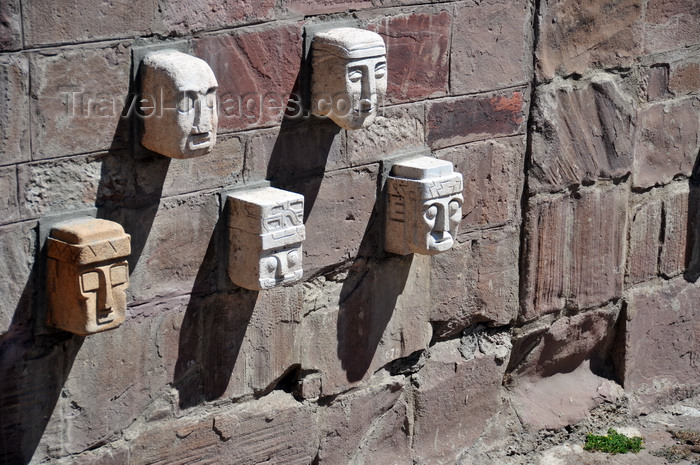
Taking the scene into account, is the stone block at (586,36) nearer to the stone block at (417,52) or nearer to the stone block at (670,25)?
the stone block at (670,25)

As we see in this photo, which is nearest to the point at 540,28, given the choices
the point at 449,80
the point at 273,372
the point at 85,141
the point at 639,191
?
the point at 449,80

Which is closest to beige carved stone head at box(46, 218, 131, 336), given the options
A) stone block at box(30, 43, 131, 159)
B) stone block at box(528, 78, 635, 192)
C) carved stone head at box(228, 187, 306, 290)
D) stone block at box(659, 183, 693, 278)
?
stone block at box(30, 43, 131, 159)

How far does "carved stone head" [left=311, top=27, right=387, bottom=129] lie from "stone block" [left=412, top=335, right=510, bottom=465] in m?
1.22

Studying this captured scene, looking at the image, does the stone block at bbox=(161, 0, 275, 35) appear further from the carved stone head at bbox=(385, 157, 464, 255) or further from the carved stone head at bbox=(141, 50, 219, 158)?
the carved stone head at bbox=(385, 157, 464, 255)

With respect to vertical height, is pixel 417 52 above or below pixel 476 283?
above

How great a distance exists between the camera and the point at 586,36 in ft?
16.0

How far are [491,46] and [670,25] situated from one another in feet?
3.53

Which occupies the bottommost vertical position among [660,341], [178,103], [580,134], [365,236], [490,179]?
[660,341]

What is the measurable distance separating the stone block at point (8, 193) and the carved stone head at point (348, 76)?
3.56ft

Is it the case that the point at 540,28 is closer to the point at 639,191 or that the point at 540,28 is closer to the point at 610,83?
the point at 610,83

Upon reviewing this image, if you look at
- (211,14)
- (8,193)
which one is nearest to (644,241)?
(211,14)

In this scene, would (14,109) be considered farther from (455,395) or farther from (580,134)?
(580,134)

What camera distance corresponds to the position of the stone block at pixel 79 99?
3396mm

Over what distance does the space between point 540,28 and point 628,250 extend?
120 centimetres
